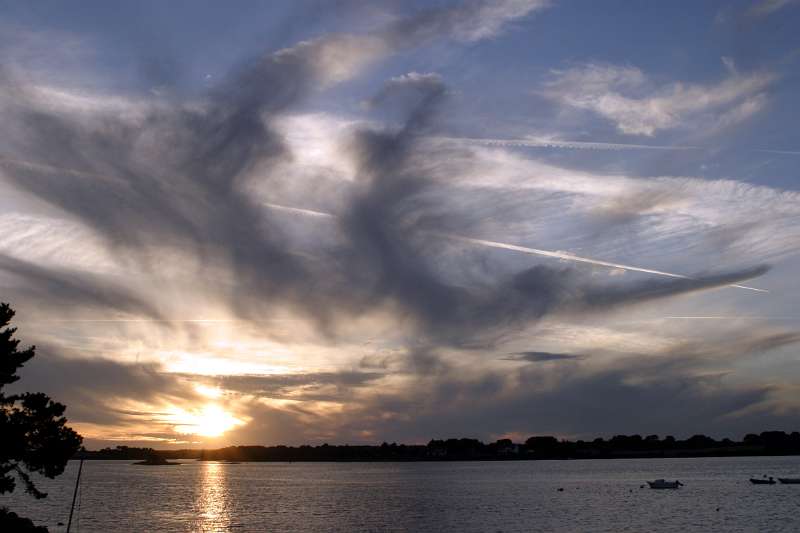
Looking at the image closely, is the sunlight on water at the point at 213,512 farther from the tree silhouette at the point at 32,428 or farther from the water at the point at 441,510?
the tree silhouette at the point at 32,428

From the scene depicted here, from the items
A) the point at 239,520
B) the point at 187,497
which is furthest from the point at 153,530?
the point at 187,497

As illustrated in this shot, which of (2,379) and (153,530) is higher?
(2,379)

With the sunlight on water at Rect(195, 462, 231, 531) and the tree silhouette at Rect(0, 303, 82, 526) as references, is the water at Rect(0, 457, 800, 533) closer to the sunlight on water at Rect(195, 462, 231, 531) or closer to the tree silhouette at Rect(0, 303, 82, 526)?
the sunlight on water at Rect(195, 462, 231, 531)

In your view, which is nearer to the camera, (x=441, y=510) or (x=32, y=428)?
(x=32, y=428)

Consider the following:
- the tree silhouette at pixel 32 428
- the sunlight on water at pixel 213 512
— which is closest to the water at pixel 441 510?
the sunlight on water at pixel 213 512

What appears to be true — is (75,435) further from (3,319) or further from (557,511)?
(557,511)

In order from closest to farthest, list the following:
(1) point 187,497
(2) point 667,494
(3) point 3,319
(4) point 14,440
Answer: (4) point 14,440 → (3) point 3,319 → (2) point 667,494 → (1) point 187,497

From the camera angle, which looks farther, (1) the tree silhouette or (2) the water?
(2) the water

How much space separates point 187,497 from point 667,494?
113680mm

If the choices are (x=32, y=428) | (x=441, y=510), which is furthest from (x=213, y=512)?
(x=32, y=428)

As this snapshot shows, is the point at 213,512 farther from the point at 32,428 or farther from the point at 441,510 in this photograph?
the point at 32,428

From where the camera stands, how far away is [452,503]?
144 m

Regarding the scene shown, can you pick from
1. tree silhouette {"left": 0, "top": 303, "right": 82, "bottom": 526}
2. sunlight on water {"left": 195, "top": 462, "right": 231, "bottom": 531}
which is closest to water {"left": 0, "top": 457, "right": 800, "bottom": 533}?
sunlight on water {"left": 195, "top": 462, "right": 231, "bottom": 531}

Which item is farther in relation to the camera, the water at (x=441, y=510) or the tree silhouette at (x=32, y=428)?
the water at (x=441, y=510)
